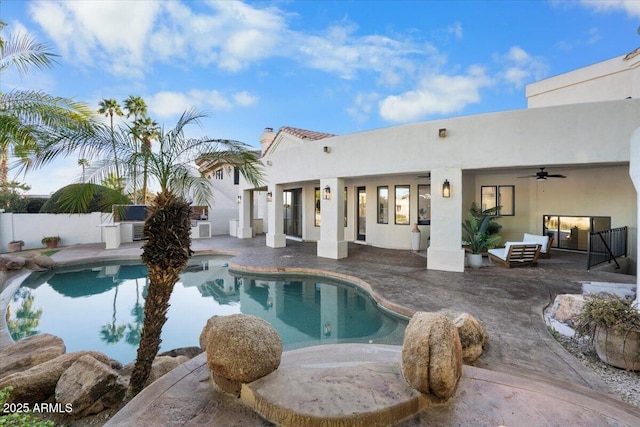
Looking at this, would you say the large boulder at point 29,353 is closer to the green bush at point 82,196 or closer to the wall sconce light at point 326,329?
the green bush at point 82,196

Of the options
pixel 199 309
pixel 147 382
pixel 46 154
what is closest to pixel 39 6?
pixel 46 154

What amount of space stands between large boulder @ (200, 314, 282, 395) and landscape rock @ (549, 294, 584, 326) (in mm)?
5412

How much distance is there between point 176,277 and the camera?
160 inches

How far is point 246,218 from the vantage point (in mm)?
19734

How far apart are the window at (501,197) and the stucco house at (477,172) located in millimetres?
44

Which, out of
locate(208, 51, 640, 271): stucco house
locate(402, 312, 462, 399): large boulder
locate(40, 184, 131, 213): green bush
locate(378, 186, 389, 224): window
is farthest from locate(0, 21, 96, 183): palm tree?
locate(378, 186, 389, 224): window

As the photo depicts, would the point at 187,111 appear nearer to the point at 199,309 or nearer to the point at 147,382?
the point at 147,382

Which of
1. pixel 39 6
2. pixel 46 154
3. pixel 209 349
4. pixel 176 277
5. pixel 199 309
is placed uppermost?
pixel 39 6

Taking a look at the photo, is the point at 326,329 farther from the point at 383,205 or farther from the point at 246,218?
the point at 246,218

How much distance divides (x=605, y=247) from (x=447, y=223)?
5451 mm

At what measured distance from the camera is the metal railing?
31.2 ft

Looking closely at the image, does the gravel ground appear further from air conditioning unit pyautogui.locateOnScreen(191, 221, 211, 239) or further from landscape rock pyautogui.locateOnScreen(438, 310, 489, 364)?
air conditioning unit pyautogui.locateOnScreen(191, 221, 211, 239)

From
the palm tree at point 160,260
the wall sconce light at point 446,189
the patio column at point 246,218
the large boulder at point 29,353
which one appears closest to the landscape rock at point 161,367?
the palm tree at point 160,260

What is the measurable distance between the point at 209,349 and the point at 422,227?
12304 millimetres
